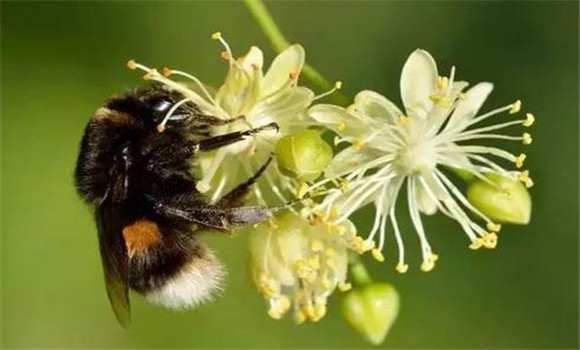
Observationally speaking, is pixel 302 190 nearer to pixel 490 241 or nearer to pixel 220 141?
pixel 220 141

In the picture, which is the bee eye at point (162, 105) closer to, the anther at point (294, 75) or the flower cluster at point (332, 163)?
the flower cluster at point (332, 163)

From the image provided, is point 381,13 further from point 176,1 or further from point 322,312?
point 322,312

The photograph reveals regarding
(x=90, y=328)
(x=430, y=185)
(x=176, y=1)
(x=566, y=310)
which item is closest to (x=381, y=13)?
(x=176, y=1)

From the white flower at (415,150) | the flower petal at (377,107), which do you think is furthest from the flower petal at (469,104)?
the flower petal at (377,107)

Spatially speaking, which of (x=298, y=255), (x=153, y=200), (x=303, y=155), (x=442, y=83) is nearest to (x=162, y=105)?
(x=153, y=200)

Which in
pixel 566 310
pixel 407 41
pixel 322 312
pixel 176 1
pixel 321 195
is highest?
pixel 176 1
